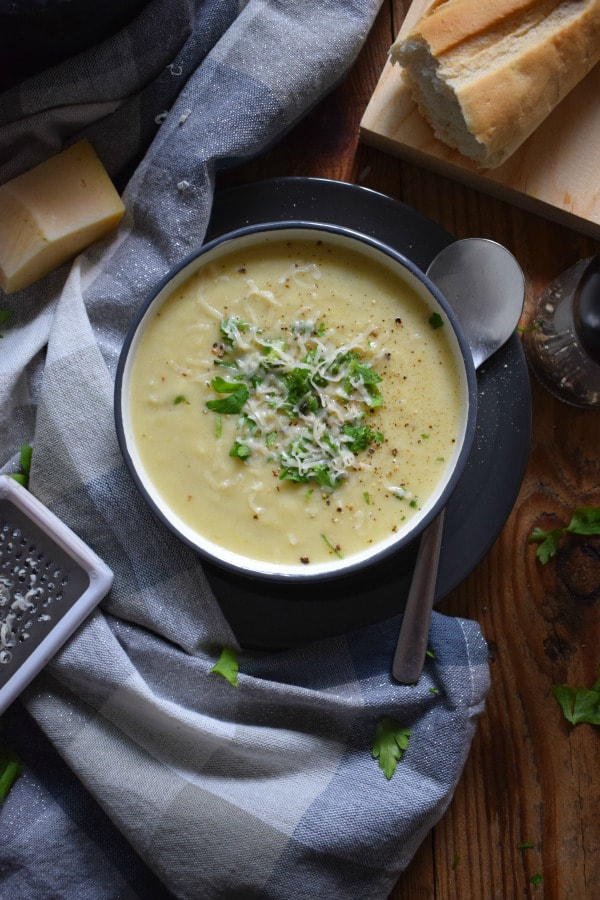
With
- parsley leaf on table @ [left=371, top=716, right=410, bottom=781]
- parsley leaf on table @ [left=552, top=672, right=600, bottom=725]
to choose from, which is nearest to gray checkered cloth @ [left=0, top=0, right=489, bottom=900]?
parsley leaf on table @ [left=371, top=716, right=410, bottom=781]

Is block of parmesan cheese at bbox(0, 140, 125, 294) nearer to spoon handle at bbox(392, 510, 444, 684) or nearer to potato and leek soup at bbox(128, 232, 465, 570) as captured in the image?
potato and leek soup at bbox(128, 232, 465, 570)

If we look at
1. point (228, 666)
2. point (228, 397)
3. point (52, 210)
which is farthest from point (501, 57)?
point (228, 666)

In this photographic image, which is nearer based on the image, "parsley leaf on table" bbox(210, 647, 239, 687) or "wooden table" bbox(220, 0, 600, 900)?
"parsley leaf on table" bbox(210, 647, 239, 687)

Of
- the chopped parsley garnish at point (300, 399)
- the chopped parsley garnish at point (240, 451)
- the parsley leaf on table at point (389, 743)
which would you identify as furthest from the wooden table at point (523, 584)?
the chopped parsley garnish at point (240, 451)

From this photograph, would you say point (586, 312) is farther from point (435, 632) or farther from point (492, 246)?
point (435, 632)

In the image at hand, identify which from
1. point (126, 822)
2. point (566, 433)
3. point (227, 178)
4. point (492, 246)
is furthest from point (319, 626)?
point (227, 178)

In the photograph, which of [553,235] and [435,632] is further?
[553,235]

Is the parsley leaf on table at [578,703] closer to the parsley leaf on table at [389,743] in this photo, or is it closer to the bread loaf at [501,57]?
the parsley leaf on table at [389,743]
